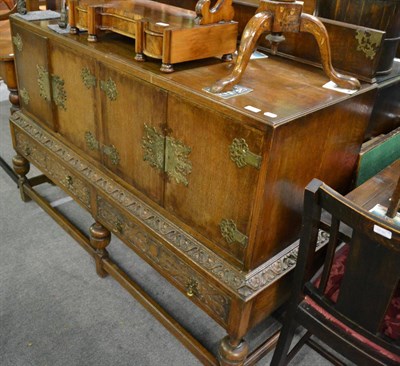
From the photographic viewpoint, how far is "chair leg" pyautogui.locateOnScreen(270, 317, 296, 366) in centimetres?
150

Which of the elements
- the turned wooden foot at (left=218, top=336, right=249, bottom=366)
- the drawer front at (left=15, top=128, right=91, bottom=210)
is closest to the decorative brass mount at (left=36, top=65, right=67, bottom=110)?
the drawer front at (left=15, top=128, right=91, bottom=210)

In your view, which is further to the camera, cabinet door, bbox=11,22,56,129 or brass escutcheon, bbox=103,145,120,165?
cabinet door, bbox=11,22,56,129

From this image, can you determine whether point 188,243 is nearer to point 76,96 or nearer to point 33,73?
point 76,96

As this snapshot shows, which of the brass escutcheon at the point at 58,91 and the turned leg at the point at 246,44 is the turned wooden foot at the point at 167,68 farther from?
the brass escutcheon at the point at 58,91

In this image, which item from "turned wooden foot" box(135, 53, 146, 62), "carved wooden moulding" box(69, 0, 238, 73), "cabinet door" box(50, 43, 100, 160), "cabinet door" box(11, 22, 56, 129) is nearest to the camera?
"carved wooden moulding" box(69, 0, 238, 73)

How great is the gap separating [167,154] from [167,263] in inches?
17.3

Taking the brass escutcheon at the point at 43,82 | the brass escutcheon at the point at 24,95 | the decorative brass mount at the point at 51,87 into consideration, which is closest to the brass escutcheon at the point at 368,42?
the decorative brass mount at the point at 51,87

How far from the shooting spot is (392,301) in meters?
1.40

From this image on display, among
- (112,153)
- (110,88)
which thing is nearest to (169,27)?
(110,88)

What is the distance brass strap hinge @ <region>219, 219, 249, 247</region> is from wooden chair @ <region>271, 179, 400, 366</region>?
0.58 ft

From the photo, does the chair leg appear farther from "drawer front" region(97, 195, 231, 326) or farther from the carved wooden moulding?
the carved wooden moulding

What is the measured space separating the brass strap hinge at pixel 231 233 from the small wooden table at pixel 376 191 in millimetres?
372

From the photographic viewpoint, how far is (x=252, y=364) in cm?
171

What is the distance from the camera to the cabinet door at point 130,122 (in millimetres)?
1494
